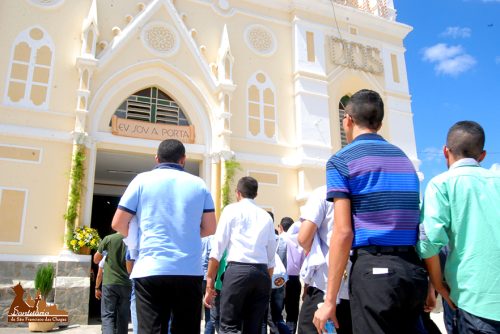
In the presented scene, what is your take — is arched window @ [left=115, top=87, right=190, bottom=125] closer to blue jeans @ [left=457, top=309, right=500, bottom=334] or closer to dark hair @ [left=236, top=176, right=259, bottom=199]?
dark hair @ [left=236, top=176, right=259, bottom=199]

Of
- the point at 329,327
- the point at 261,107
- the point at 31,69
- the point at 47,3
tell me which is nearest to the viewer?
the point at 329,327

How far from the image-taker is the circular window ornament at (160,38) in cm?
1276

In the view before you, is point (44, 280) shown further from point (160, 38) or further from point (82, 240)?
point (160, 38)

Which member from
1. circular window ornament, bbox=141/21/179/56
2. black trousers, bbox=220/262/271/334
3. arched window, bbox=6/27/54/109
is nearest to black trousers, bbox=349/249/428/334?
black trousers, bbox=220/262/271/334

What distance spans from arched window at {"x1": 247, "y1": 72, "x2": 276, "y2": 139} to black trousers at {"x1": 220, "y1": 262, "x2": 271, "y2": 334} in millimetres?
9376

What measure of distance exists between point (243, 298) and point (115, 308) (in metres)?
2.67

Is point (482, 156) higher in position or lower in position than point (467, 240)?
higher

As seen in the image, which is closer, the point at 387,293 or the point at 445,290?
the point at 387,293

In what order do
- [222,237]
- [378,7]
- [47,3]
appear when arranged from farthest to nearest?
[378,7], [47,3], [222,237]

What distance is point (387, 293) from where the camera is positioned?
2.30 meters

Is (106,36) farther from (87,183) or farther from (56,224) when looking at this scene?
(56,224)

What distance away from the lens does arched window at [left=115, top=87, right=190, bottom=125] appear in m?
12.4

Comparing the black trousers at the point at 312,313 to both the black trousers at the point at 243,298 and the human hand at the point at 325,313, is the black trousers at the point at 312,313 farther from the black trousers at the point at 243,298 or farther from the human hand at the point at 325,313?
the black trousers at the point at 243,298

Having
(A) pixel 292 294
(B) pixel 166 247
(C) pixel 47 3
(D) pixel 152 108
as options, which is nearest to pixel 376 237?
(B) pixel 166 247
